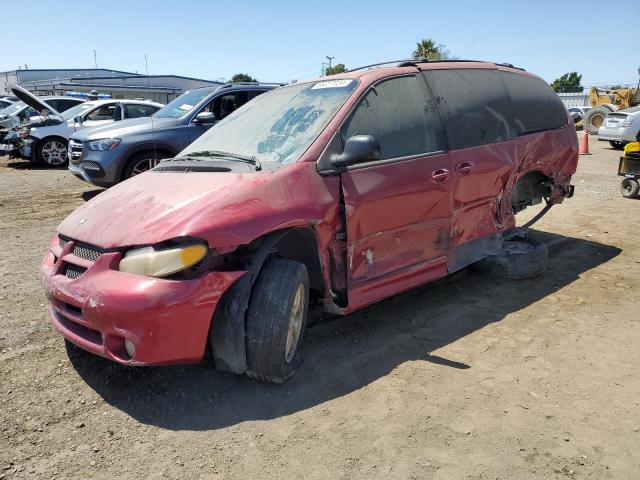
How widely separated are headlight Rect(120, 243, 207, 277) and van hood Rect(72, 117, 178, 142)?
607cm

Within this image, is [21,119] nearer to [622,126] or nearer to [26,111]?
[26,111]

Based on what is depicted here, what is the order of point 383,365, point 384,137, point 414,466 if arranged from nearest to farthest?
point 414,466, point 383,365, point 384,137

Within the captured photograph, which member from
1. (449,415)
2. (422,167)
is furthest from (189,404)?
(422,167)

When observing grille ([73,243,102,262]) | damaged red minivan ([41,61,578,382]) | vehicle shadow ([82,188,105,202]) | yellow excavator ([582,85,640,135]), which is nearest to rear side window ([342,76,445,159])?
damaged red minivan ([41,61,578,382])

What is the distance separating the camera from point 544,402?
2.91 meters

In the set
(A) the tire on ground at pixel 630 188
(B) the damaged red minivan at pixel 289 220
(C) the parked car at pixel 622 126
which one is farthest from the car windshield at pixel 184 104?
(C) the parked car at pixel 622 126

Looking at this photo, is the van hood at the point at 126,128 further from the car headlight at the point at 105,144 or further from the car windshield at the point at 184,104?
the car windshield at the point at 184,104

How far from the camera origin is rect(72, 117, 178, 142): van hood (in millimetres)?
8211

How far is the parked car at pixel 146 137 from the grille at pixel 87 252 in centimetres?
496

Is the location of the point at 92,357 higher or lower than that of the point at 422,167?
lower

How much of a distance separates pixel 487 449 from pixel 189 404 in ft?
5.27

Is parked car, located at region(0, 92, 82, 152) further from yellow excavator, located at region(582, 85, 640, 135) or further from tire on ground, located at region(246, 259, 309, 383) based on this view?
yellow excavator, located at region(582, 85, 640, 135)

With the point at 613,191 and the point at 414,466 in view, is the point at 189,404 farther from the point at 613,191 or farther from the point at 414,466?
the point at 613,191

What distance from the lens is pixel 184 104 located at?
8852 millimetres
